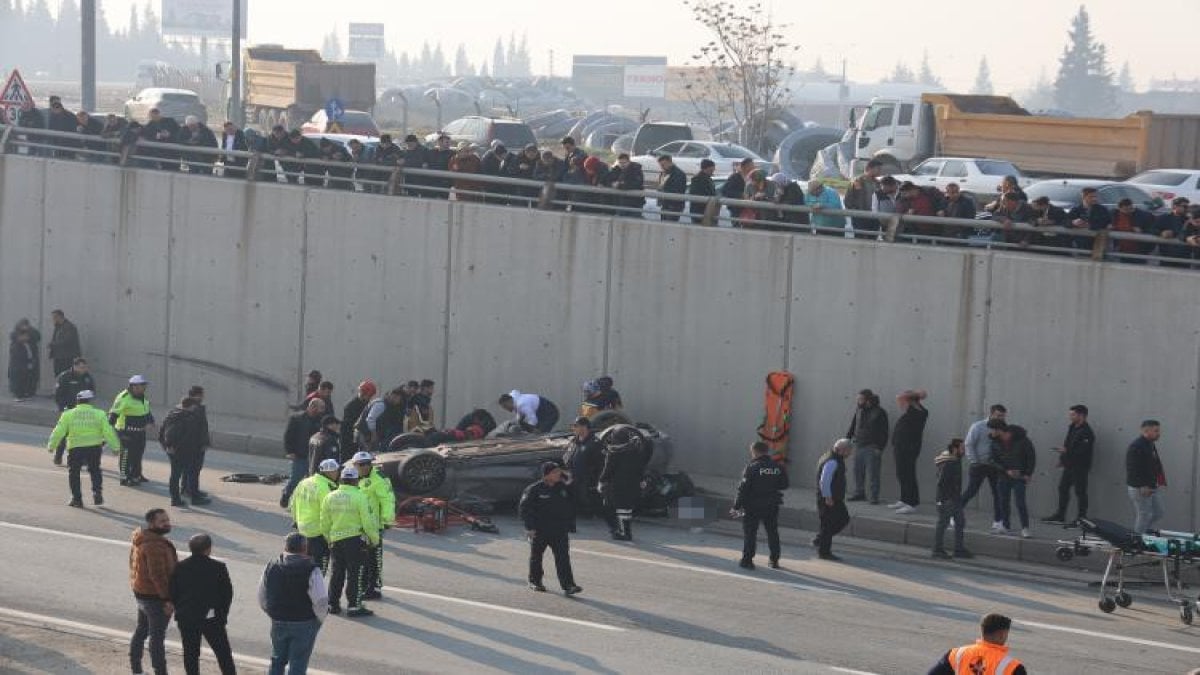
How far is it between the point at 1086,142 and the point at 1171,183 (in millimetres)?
3716

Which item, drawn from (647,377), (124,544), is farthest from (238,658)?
(647,377)

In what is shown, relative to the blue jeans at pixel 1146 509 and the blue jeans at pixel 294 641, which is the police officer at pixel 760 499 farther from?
the blue jeans at pixel 294 641

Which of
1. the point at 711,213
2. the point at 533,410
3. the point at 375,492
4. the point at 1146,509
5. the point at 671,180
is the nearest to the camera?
the point at 375,492

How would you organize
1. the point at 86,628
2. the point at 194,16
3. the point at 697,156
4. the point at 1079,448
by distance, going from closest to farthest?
the point at 86,628
the point at 1079,448
the point at 697,156
the point at 194,16

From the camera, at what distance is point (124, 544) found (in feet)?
58.9

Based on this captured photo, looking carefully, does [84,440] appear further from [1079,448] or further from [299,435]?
[1079,448]

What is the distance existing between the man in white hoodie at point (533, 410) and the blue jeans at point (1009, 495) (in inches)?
232

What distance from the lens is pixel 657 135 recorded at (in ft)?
144

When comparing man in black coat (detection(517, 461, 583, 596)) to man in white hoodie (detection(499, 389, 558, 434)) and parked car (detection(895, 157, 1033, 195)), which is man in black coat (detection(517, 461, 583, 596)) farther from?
parked car (detection(895, 157, 1033, 195))

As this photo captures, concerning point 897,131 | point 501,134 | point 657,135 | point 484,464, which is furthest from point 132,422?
point 897,131

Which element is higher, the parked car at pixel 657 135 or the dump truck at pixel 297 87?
the dump truck at pixel 297 87

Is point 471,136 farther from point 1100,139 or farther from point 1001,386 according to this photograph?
point 1001,386

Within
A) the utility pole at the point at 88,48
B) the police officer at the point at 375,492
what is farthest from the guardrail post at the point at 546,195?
the utility pole at the point at 88,48

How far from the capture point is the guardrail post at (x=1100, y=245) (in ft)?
65.7
